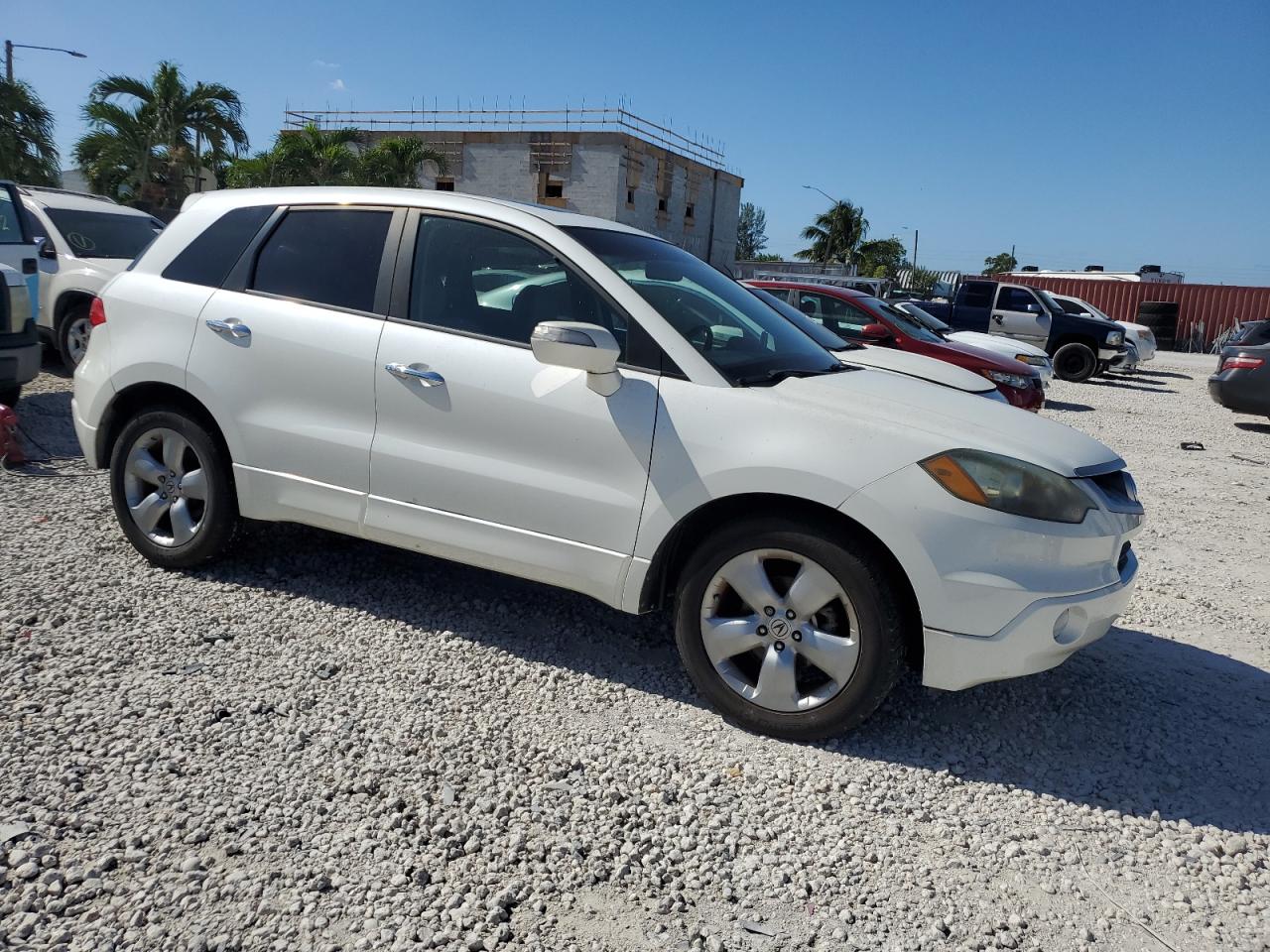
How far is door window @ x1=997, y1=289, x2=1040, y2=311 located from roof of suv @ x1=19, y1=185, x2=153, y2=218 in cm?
1548

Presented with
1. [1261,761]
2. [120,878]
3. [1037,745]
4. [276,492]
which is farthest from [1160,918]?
[276,492]

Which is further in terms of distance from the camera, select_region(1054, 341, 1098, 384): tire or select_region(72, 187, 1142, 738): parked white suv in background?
select_region(1054, 341, 1098, 384): tire

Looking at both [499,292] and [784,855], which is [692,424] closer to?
[499,292]

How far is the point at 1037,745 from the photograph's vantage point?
353 centimetres

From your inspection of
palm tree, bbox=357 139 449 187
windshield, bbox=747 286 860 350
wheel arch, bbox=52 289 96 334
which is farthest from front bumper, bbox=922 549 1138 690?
palm tree, bbox=357 139 449 187

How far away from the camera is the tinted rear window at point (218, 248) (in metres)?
4.32

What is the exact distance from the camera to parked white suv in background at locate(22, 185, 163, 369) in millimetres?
9539

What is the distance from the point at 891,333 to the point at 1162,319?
25.6m

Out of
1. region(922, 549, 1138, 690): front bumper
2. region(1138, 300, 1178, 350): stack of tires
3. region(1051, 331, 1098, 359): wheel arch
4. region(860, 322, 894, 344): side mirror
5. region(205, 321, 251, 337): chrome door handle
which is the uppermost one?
region(1138, 300, 1178, 350): stack of tires

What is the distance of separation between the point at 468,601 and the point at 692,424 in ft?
5.35

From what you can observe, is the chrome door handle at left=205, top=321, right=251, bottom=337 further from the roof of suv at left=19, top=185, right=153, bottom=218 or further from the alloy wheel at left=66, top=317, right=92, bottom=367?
the roof of suv at left=19, top=185, right=153, bottom=218

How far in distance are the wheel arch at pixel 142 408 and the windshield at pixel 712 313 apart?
1.85 meters

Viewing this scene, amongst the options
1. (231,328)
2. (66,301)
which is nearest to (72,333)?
(66,301)

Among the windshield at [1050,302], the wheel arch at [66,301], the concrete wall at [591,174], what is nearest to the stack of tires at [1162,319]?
the windshield at [1050,302]
